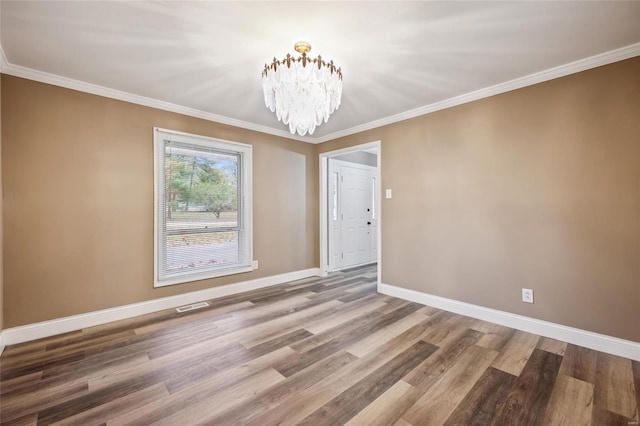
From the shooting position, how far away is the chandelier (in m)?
Result: 1.99

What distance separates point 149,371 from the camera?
2.04 metres

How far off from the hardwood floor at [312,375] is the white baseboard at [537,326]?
9 centimetres

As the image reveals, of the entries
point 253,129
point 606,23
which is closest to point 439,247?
point 606,23

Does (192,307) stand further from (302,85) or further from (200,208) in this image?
(302,85)

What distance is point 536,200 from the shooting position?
2629 mm

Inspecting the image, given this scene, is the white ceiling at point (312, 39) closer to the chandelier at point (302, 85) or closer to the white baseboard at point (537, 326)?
the chandelier at point (302, 85)

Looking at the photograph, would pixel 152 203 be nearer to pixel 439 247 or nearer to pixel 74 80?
pixel 74 80

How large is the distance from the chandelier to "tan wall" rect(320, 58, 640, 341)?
1.84 meters

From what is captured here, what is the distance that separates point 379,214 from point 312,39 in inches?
98.7

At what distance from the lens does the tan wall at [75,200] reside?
97.7 inches

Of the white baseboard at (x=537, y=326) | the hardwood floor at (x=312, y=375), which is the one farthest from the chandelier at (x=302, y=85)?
the white baseboard at (x=537, y=326)

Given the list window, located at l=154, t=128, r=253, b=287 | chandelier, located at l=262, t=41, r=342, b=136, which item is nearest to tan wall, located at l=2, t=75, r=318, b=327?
window, located at l=154, t=128, r=253, b=287

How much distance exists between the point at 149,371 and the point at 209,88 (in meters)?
2.67

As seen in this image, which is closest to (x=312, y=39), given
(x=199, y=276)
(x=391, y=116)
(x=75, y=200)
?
(x=391, y=116)
